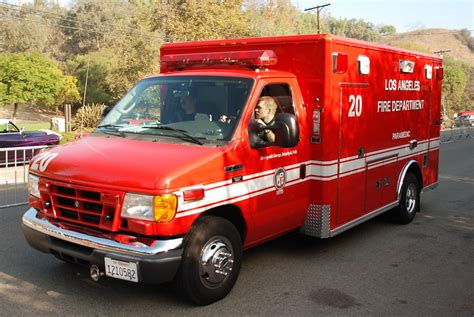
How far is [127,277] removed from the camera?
411 cm

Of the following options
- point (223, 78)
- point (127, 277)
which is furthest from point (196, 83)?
point (127, 277)

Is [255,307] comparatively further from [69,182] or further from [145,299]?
[69,182]

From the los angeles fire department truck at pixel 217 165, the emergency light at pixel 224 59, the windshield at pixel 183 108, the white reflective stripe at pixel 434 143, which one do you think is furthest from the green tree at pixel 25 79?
the windshield at pixel 183 108

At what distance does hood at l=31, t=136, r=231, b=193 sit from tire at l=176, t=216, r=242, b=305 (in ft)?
1.47

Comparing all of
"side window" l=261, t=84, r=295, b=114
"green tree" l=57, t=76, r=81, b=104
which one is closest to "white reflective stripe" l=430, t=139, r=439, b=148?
"side window" l=261, t=84, r=295, b=114

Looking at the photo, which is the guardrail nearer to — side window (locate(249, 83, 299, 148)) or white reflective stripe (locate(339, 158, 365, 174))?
side window (locate(249, 83, 299, 148))

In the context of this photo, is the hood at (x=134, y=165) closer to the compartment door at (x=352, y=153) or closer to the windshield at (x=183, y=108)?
the windshield at (x=183, y=108)

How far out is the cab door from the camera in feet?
16.2

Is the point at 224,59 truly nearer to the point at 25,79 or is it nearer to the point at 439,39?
the point at 25,79

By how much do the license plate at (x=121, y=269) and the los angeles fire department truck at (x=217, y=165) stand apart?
0.01 m

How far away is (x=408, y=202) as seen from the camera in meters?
7.90

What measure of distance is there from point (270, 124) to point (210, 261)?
1.44 m

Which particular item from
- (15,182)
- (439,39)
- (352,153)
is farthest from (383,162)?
(439,39)

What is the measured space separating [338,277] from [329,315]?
3.32ft
